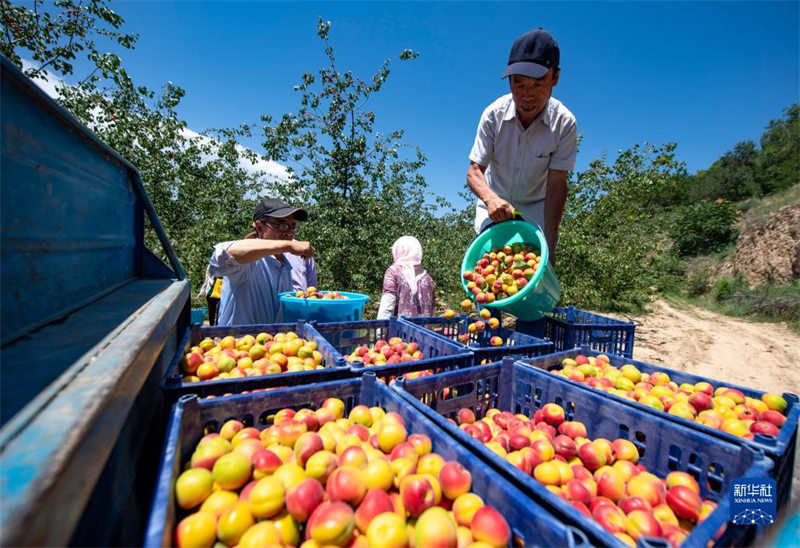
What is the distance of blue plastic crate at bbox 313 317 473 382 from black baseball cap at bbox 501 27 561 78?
2.10 meters

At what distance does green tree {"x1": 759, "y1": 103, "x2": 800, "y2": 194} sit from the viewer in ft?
105

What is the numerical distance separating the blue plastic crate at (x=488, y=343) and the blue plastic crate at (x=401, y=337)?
81mm

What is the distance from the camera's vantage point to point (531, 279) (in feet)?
8.63

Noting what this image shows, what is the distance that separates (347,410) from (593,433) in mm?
1229

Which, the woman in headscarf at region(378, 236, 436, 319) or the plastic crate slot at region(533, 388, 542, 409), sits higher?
the woman in headscarf at region(378, 236, 436, 319)

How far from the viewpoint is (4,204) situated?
1025mm

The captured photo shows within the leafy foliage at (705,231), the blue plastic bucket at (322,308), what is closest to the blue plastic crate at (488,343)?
the blue plastic bucket at (322,308)

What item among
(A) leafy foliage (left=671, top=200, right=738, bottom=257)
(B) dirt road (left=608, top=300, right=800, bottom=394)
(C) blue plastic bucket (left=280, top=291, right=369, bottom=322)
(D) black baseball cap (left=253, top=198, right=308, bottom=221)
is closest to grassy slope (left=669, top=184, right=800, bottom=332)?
(B) dirt road (left=608, top=300, right=800, bottom=394)

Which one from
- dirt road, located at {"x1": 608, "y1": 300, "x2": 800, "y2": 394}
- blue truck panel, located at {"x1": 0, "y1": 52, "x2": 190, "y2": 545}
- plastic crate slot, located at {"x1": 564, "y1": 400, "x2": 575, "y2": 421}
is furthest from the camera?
dirt road, located at {"x1": 608, "y1": 300, "x2": 800, "y2": 394}

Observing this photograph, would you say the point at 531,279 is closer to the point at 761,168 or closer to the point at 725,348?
the point at 725,348

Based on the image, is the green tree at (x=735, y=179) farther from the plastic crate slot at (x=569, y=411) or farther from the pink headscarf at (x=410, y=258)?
the plastic crate slot at (x=569, y=411)

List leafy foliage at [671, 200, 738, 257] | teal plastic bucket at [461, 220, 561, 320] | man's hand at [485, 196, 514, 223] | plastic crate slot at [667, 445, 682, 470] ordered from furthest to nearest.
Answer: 1. leafy foliage at [671, 200, 738, 257]
2. man's hand at [485, 196, 514, 223]
3. teal plastic bucket at [461, 220, 561, 320]
4. plastic crate slot at [667, 445, 682, 470]

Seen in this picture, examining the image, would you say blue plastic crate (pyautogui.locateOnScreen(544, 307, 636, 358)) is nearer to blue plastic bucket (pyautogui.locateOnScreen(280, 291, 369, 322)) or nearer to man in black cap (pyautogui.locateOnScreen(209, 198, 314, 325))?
blue plastic bucket (pyautogui.locateOnScreen(280, 291, 369, 322))

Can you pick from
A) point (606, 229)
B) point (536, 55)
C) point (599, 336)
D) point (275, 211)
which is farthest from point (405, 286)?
point (606, 229)
